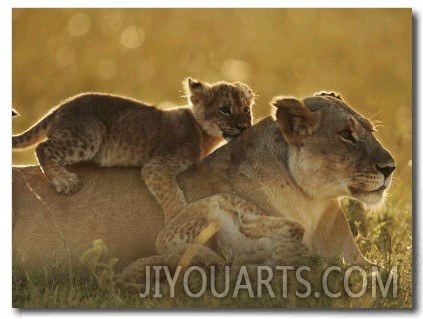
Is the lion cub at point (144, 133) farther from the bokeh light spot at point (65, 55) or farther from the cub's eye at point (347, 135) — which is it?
the bokeh light spot at point (65, 55)

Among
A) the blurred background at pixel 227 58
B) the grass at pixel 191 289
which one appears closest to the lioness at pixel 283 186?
the grass at pixel 191 289

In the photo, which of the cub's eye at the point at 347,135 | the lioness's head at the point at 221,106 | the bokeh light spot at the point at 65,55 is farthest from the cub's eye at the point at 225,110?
the bokeh light spot at the point at 65,55

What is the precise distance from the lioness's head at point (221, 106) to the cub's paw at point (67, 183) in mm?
817

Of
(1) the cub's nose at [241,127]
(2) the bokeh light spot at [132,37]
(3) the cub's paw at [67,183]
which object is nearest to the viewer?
(3) the cub's paw at [67,183]

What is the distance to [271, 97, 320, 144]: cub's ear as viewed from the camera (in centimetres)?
628

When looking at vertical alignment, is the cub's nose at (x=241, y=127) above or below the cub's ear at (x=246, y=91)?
below

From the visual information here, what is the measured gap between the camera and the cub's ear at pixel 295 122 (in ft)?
20.6

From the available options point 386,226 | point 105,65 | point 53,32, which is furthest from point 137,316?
point 105,65

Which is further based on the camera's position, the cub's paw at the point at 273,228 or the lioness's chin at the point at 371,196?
the lioness's chin at the point at 371,196

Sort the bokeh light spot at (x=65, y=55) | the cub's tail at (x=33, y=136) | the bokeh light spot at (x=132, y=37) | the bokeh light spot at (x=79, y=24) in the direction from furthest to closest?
the bokeh light spot at (x=65, y=55)
the bokeh light spot at (x=132, y=37)
the bokeh light spot at (x=79, y=24)
the cub's tail at (x=33, y=136)

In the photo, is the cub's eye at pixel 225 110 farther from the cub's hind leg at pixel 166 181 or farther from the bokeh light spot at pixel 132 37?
the bokeh light spot at pixel 132 37

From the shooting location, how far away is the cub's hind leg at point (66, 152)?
646 centimetres

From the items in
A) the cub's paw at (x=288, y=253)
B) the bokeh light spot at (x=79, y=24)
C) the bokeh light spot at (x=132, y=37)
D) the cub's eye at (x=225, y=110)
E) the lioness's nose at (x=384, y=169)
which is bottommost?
the cub's paw at (x=288, y=253)

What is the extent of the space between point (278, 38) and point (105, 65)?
1361 millimetres
